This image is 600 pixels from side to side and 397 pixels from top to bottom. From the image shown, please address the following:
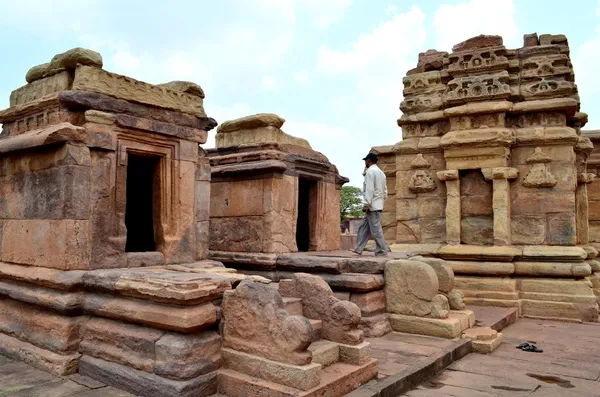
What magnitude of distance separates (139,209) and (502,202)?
6127 millimetres

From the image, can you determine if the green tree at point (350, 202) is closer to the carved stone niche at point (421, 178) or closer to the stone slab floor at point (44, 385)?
the carved stone niche at point (421, 178)

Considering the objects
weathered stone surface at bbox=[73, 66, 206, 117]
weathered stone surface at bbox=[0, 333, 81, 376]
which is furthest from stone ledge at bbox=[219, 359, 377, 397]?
weathered stone surface at bbox=[73, 66, 206, 117]

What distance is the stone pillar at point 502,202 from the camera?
8.75 meters

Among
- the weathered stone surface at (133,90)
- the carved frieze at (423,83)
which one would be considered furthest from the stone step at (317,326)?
the carved frieze at (423,83)

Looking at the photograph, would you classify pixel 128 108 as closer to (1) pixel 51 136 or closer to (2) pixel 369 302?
(1) pixel 51 136

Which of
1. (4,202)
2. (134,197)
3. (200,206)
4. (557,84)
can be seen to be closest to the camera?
(4,202)

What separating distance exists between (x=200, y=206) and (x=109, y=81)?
1.84 m

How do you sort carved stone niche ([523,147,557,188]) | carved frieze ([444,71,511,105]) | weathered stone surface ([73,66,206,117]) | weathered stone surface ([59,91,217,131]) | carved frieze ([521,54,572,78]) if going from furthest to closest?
carved frieze ([444,71,511,105]) → carved frieze ([521,54,572,78]) → carved stone niche ([523,147,557,188]) → weathered stone surface ([73,66,206,117]) → weathered stone surface ([59,91,217,131])

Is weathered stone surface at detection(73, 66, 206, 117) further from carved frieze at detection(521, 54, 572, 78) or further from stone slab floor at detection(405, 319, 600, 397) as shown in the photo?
carved frieze at detection(521, 54, 572, 78)

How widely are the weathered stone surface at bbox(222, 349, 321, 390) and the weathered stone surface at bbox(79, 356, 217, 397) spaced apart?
0.65 feet

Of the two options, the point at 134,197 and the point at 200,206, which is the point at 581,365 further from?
the point at 134,197

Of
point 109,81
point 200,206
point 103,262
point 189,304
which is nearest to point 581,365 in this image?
point 189,304

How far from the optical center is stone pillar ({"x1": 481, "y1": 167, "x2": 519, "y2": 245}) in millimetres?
8750

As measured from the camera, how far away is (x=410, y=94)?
33.7 feet
